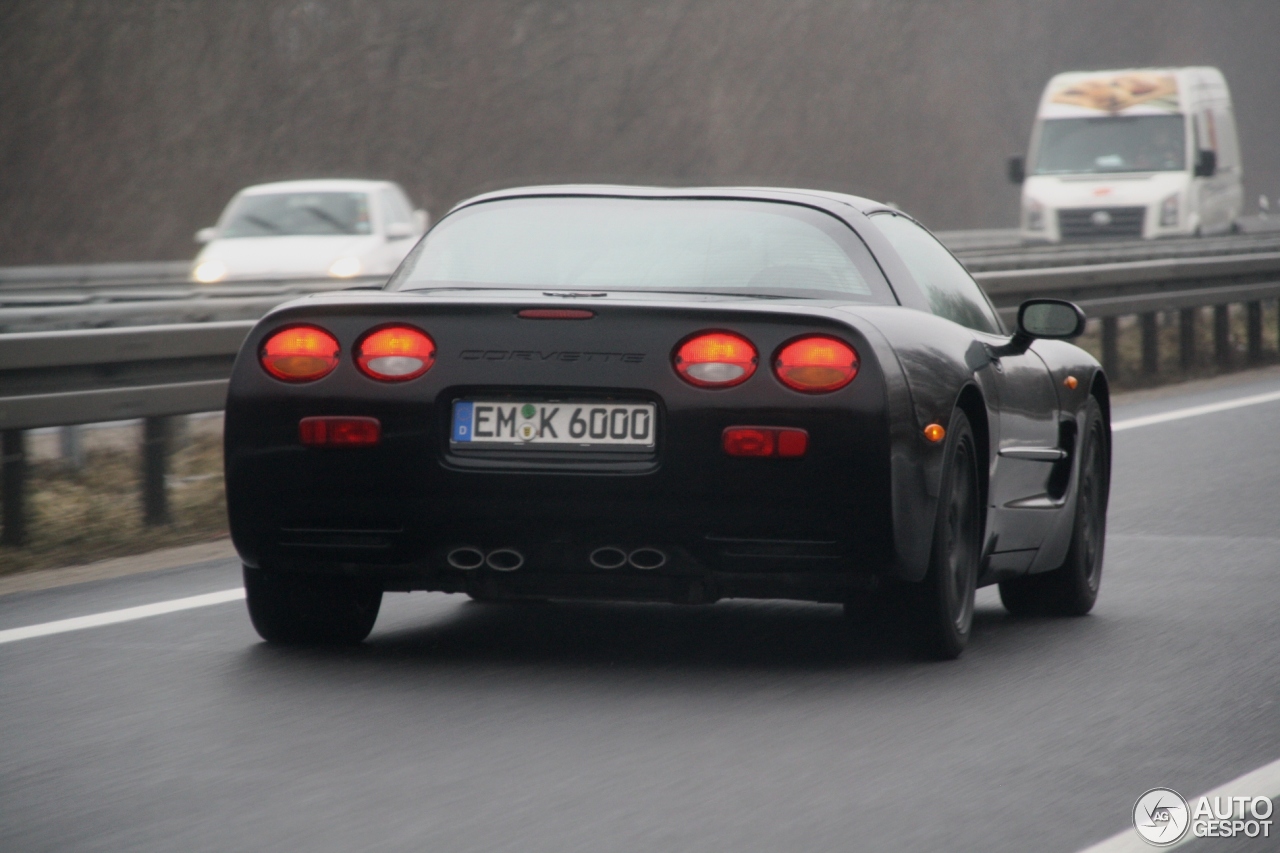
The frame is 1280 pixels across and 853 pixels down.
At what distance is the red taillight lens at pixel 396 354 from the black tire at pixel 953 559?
4.73 feet

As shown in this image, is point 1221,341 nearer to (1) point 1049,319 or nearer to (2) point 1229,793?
(1) point 1049,319

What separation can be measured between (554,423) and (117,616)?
212cm

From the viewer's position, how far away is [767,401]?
6004 millimetres

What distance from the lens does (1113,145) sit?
33812 millimetres

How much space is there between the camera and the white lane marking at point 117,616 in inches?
281

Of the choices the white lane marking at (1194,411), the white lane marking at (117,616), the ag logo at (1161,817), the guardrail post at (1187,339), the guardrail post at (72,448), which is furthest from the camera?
the guardrail post at (1187,339)

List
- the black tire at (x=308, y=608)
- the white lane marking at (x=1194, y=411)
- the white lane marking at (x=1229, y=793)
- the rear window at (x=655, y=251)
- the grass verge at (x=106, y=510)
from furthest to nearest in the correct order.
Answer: the white lane marking at (x=1194, y=411) < the grass verge at (x=106, y=510) < the black tire at (x=308, y=608) < the rear window at (x=655, y=251) < the white lane marking at (x=1229, y=793)

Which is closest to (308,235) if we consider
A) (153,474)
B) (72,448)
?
(72,448)

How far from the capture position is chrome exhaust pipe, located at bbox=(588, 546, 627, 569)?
6.09m

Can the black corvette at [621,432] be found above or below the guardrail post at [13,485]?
above

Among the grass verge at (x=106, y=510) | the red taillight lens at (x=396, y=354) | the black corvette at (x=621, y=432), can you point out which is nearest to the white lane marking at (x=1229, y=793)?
the black corvette at (x=621, y=432)

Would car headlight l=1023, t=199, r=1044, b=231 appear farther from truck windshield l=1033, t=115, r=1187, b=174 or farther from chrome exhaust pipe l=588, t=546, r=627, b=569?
chrome exhaust pipe l=588, t=546, r=627, b=569

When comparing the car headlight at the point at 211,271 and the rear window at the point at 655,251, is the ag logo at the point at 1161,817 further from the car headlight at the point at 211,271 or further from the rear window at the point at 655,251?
the car headlight at the point at 211,271

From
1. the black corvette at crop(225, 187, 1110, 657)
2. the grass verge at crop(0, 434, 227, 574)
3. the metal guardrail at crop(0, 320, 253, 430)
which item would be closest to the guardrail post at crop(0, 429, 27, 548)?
the grass verge at crop(0, 434, 227, 574)
